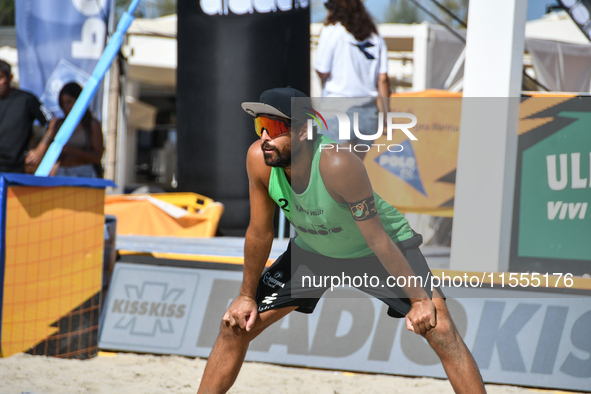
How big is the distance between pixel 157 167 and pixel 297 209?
55.4ft

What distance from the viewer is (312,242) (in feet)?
7.39

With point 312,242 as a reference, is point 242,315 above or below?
below

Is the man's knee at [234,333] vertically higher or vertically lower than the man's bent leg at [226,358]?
higher

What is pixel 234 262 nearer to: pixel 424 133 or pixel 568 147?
pixel 424 133

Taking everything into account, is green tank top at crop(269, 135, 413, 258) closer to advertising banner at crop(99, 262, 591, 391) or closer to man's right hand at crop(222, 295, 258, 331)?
man's right hand at crop(222, 295, 258, 331)

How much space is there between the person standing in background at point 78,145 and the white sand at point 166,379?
6.64 feet

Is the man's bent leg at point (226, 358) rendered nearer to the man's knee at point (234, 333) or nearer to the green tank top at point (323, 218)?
the man's knee at point (234, 333)

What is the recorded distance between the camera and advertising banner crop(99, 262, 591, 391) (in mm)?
3178

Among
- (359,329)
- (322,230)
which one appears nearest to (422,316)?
(322,230)

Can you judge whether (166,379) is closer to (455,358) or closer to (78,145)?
(455,358)

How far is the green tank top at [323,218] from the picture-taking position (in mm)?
2049

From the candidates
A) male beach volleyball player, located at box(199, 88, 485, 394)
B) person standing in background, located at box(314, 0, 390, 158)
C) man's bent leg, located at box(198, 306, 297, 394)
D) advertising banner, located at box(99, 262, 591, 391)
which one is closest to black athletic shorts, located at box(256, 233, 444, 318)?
male beach volleyball player, located at box(199, 88, 485, 394)

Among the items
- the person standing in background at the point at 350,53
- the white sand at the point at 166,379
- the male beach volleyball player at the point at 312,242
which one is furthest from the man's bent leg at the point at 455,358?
the person standing in background at the point at 350,53

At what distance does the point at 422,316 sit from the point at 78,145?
3.89 meters
